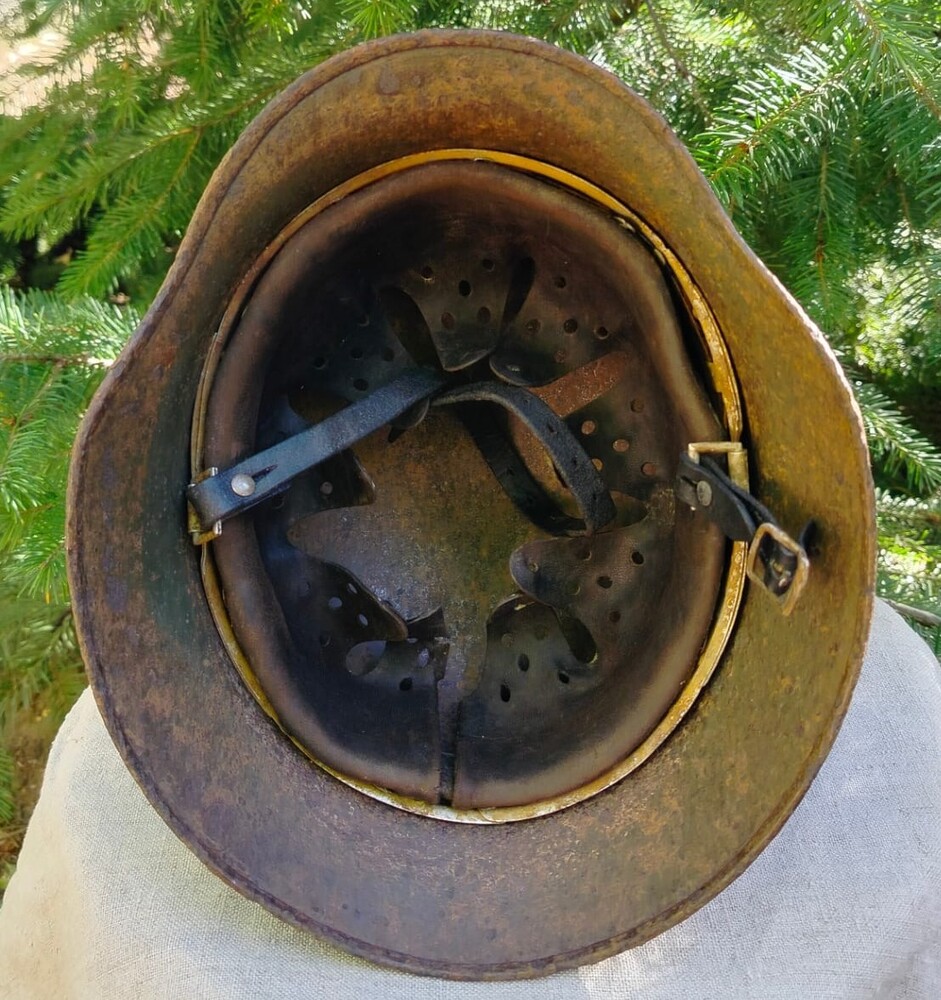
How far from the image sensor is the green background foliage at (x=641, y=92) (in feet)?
3.04

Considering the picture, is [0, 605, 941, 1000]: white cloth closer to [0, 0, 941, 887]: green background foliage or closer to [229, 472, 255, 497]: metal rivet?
[0, 0, 941, 887]: green background foliage

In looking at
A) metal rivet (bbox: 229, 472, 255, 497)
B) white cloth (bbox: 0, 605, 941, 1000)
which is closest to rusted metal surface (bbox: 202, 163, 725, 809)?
metal rivet (bbox: 229, 472, 255, 497)

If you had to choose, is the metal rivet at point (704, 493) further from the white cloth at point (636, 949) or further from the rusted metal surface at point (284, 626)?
the white cloth at point (636, 949)

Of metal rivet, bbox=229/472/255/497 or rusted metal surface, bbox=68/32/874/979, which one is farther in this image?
metal rivet, bbox=229/472/255/497

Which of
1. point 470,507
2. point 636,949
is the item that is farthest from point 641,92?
point 636,949

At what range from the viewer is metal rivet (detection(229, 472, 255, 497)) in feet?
2.57

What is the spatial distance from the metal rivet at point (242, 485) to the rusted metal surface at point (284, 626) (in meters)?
0.05

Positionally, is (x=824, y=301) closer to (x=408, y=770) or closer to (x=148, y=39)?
(x=408, y=770)

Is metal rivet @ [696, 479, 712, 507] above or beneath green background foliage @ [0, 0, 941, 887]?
beneath

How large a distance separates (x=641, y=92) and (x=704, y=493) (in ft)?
1.88

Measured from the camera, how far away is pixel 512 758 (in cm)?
89

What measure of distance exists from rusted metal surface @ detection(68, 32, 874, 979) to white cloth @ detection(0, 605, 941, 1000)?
3.2 inches

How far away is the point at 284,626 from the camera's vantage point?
2.85 ft

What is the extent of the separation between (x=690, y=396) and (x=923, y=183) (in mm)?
504
